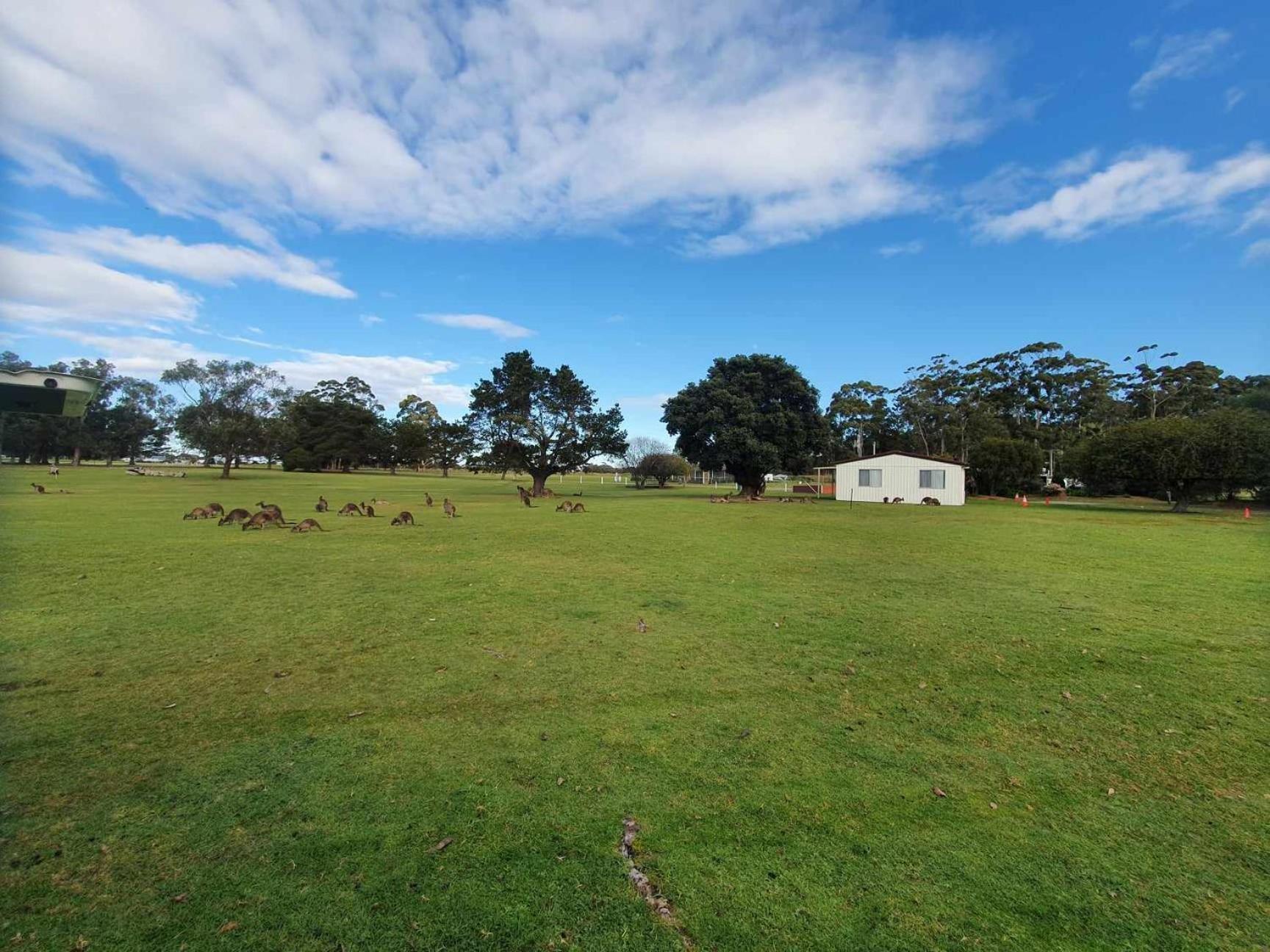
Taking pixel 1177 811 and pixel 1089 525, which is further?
pixel 1089 525

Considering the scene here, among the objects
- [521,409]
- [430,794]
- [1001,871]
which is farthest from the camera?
[521,409]

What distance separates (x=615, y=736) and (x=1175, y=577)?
11.1 meters

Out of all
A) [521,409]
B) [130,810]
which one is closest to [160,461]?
[521,409]

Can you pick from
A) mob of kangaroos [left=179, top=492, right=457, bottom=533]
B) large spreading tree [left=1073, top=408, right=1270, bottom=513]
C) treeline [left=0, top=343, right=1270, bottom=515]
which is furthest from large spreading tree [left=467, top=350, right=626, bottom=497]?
large spreading tree [left=1073, top=408, right=1270, bottom=513]

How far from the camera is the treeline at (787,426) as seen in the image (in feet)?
93.5

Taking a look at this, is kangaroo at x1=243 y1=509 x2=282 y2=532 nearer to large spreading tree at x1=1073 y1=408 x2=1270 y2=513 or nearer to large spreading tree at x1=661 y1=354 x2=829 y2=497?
large spreading tree at x1=661 y1=354 x2=829 y2=497

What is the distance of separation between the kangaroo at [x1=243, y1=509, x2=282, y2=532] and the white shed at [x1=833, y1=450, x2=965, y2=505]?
31924 millimetres

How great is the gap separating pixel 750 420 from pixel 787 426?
2.79 meters

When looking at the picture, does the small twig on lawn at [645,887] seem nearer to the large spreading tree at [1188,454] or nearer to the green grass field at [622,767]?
the green grass field at [622,767]

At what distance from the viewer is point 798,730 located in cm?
401

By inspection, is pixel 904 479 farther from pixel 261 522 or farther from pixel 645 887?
pixel 645 887

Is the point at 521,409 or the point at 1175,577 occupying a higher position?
the point at 521,409

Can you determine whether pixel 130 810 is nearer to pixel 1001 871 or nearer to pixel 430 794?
pixel 430 794

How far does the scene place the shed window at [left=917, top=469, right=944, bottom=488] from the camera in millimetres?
34750
